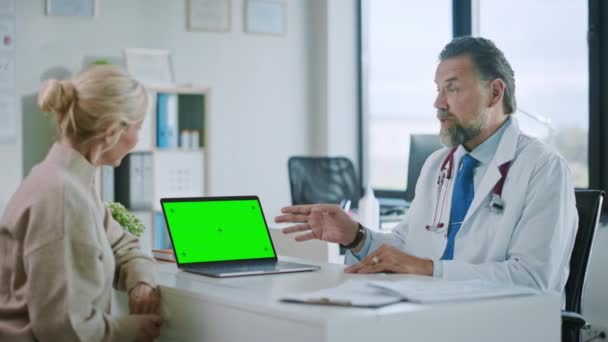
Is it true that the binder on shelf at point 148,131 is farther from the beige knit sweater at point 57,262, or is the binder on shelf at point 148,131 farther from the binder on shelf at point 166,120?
the beige knit sweater at point 57,262

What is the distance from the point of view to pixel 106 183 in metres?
4.71

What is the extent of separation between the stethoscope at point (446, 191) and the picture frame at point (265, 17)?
3.29 meters

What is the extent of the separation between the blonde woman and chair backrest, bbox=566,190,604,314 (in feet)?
3.64

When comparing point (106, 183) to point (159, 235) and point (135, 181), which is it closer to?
point (135, 181)

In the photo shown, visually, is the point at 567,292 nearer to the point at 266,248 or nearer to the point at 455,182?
the point at 455,182

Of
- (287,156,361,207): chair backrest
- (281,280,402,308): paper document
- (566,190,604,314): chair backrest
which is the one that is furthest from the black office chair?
(287,156,361,207): chair backrest

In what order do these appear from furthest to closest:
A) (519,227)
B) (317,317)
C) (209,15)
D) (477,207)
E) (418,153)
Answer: (209,15), (418,153), (477,207), (519,227), (317,317)

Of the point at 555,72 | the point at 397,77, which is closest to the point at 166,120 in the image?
the point at 397,77

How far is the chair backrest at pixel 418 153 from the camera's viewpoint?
3.38m

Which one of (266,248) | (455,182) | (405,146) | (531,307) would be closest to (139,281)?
(266,248)

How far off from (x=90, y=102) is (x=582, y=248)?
133 cm

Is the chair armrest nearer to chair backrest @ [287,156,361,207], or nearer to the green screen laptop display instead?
the green screen laptop display

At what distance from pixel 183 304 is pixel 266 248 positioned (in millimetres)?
416

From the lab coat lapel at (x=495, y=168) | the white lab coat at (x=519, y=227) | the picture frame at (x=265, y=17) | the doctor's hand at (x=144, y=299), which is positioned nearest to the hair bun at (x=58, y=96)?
the doctor's hand at (x=144, y=299)
